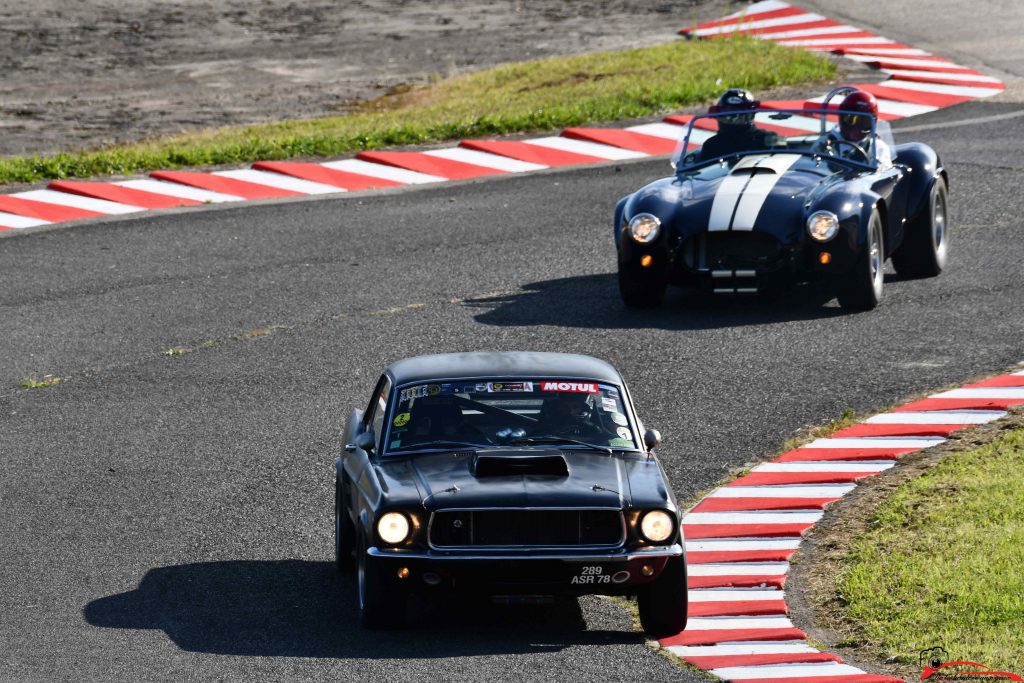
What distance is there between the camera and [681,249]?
14961 millimetres

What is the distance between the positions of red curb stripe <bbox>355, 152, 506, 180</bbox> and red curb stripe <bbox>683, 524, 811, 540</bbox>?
452 inches

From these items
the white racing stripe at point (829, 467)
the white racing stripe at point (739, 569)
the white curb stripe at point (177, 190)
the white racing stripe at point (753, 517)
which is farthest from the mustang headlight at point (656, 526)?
the white curb stripe at point (177, 190)

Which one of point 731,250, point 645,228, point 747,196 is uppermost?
point 747,196

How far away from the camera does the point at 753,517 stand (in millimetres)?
10531

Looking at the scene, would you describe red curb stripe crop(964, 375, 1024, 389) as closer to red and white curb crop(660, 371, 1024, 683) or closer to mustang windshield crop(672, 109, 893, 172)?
red and white curb crop(660, 371, 1024, 683)

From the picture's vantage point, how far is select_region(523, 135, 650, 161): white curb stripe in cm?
2223

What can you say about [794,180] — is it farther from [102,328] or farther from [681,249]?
[102,328]

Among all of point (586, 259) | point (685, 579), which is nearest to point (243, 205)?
point (586, 259)

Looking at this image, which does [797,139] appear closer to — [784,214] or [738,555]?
[784,214]

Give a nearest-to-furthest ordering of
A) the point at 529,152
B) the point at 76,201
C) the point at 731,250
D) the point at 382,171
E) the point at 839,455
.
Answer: the point at 839,455
the point at 731,250
the point at 76,201
the point at 382,171
the point at 529,152

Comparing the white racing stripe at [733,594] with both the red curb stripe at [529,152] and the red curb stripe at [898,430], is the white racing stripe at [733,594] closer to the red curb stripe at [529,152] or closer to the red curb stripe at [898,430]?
the red curb stripe at [898,430]

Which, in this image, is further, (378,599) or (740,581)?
(740,581)

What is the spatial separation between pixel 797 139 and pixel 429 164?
6.69 m

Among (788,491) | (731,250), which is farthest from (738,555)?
(731,250)
